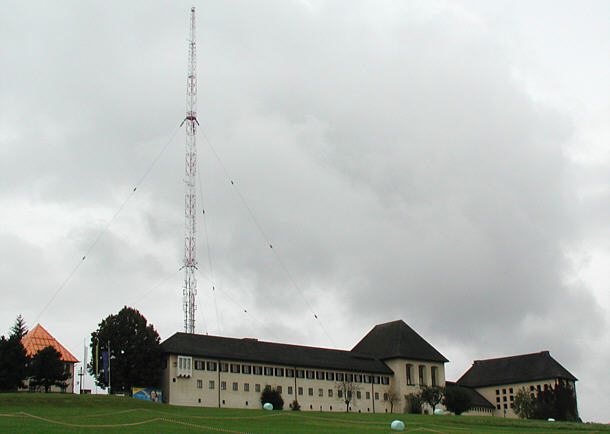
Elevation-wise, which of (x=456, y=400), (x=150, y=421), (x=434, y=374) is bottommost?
(x=456, y=400)

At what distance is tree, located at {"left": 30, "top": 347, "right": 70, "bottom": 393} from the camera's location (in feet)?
249

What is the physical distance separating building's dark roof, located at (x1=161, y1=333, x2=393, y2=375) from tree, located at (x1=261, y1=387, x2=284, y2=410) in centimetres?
359

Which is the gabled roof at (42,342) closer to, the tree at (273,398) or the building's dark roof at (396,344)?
the tree at (273,398)

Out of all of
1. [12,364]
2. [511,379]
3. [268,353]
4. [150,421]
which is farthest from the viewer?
[511,379]

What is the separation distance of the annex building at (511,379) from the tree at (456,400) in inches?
674

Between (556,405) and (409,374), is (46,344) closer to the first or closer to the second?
(409,374)

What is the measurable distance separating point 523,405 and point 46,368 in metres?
59.4

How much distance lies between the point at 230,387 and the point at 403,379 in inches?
1048

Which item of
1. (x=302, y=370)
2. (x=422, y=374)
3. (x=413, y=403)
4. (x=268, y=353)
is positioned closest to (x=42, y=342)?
(x=268, y=353)

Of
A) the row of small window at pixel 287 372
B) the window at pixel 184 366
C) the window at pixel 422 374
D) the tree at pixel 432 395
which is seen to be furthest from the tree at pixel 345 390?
the window at pixel 184 366

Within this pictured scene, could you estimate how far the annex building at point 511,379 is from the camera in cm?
11169

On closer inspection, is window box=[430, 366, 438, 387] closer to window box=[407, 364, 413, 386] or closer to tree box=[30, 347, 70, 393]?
window box=[407, 364, 413, 386]

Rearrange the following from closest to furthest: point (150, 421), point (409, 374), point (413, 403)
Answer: point (150, 421) < point (413, 403) < point (409, 374)

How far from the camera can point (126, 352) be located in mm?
77688
